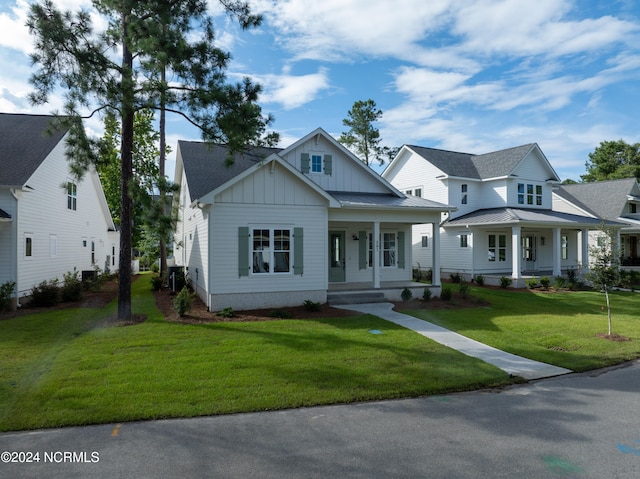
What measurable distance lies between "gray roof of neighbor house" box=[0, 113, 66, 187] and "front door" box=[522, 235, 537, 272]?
24.9 m

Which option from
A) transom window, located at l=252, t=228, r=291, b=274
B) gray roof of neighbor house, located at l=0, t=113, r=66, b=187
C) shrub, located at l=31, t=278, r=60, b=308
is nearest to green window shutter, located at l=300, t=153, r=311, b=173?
transom window, located at l=252, t=228, r=291, b=274

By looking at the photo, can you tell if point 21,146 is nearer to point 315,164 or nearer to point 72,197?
point 72,197

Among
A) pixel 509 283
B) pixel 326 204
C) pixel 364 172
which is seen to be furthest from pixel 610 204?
pixel 326 204

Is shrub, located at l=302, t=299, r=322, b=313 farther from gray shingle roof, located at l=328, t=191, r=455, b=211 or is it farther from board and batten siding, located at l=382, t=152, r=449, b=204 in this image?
board and batten siding, located at l=382, t=152, r=449, b=204

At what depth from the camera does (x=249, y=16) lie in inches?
421

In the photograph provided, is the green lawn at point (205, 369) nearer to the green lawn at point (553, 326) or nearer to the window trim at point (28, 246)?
the green lawn at point (553, 326)

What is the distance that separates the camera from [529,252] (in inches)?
1014

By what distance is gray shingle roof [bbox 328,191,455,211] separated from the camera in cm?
1441

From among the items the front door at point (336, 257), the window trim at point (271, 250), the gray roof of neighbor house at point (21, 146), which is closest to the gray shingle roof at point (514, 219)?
the front door at point (336, 257)

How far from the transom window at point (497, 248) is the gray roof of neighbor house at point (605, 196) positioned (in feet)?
31.9

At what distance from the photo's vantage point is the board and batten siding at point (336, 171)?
16125 millimetres

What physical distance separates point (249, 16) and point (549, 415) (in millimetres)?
10961

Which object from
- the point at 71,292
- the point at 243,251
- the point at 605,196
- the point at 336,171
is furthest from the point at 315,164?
the point at 605,196

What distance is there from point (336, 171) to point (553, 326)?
940 cm
